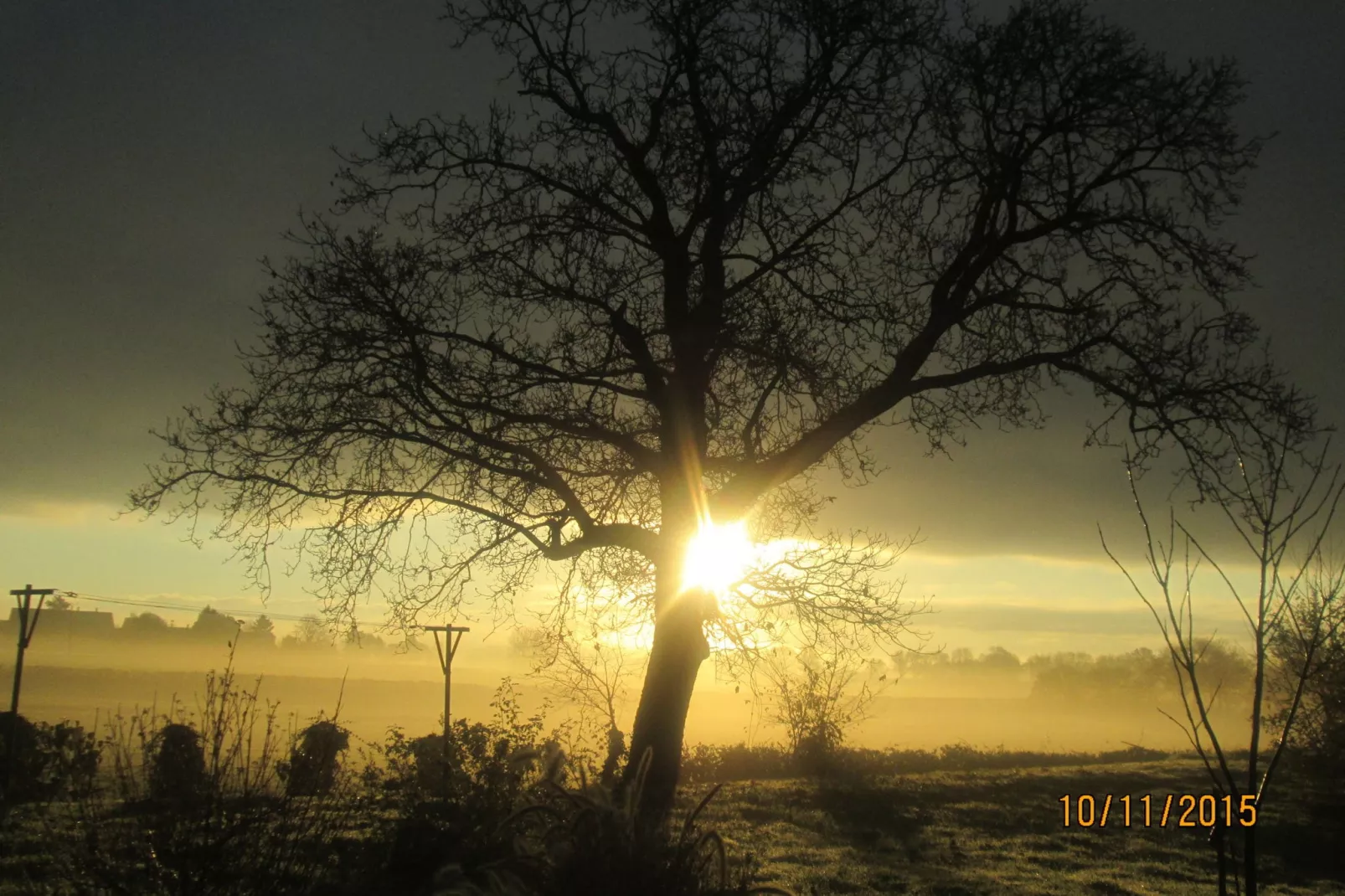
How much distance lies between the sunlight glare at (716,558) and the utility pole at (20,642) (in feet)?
41.5

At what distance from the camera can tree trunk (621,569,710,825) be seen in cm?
828

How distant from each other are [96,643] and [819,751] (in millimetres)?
47097

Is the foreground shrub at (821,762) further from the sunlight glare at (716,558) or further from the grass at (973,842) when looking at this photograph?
the sunlight glare at (716,558)

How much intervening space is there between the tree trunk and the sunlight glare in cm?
18

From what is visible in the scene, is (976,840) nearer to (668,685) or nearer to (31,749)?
(668,685)

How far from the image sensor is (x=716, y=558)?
942 centimetres

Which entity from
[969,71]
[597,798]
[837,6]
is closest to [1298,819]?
[969,71]

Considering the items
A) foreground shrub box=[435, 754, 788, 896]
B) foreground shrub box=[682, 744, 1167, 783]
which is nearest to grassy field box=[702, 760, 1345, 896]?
foreground shrub box=[682, 744, 1167, 783]

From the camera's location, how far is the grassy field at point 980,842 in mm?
10461

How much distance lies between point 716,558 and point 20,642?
683 inches

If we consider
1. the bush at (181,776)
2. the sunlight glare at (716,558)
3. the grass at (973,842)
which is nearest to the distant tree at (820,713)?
the grass at (973,842)
